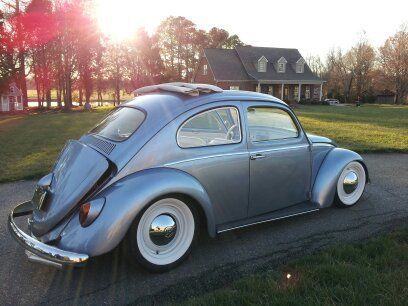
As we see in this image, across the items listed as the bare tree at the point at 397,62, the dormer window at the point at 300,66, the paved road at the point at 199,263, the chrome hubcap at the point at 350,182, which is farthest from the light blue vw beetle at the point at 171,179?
the bare tree at the point at 397,62

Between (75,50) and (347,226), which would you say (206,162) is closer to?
(347,226)

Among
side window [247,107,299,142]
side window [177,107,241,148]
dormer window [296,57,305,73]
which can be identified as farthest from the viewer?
dormer window [296,57,305,73]

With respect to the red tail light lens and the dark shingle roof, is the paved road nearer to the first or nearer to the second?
the red tail light lens

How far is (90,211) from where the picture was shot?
10.4ft

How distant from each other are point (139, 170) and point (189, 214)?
0.64 meters

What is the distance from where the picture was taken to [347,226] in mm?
4523

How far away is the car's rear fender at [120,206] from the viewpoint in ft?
10.2

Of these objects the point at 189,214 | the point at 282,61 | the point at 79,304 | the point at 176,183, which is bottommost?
the point at 79,304

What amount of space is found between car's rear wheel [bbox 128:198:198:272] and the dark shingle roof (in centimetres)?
3867

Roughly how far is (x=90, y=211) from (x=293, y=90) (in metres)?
45.6

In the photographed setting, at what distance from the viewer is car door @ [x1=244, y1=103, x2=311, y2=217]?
4148mm

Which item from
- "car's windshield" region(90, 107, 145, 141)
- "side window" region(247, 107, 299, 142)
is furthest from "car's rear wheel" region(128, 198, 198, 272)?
"side window" region(247, 107, 299, 142)

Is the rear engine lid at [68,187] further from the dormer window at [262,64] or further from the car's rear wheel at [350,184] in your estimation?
the dormer window at [262,64]

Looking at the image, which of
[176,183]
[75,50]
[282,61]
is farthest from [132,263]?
[282,61]
